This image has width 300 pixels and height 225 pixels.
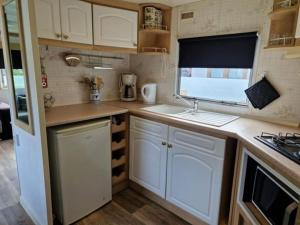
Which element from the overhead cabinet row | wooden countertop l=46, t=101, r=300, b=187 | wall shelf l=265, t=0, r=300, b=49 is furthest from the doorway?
wall shelf l=265, t=0, r=300, b=49

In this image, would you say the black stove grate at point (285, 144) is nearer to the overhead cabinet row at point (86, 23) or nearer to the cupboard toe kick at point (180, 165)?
the cupboard toe kick at point (180, 165)

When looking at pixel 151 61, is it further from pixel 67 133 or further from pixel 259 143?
pixel 259 143

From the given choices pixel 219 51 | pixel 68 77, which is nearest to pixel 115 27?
pixel 68 77

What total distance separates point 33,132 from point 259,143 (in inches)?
61.1

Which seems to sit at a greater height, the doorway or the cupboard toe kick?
the cupboard toe kick

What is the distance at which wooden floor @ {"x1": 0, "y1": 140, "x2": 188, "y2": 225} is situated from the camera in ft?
6.02

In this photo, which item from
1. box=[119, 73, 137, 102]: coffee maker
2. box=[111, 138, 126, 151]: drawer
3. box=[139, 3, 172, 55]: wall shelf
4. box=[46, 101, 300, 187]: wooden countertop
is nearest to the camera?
box=[46, 101, 300, 187]: wooden countertop

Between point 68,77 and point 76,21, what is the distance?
0.63 metres

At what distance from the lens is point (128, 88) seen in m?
2.58

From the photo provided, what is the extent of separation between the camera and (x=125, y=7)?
6.82ft

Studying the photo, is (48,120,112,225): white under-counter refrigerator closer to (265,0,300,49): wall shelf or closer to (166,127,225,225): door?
(166,127,225,225): door

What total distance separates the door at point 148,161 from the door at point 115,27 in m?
0.96

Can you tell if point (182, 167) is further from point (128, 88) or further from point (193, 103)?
point (128, 88)

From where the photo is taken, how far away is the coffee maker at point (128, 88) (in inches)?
101
